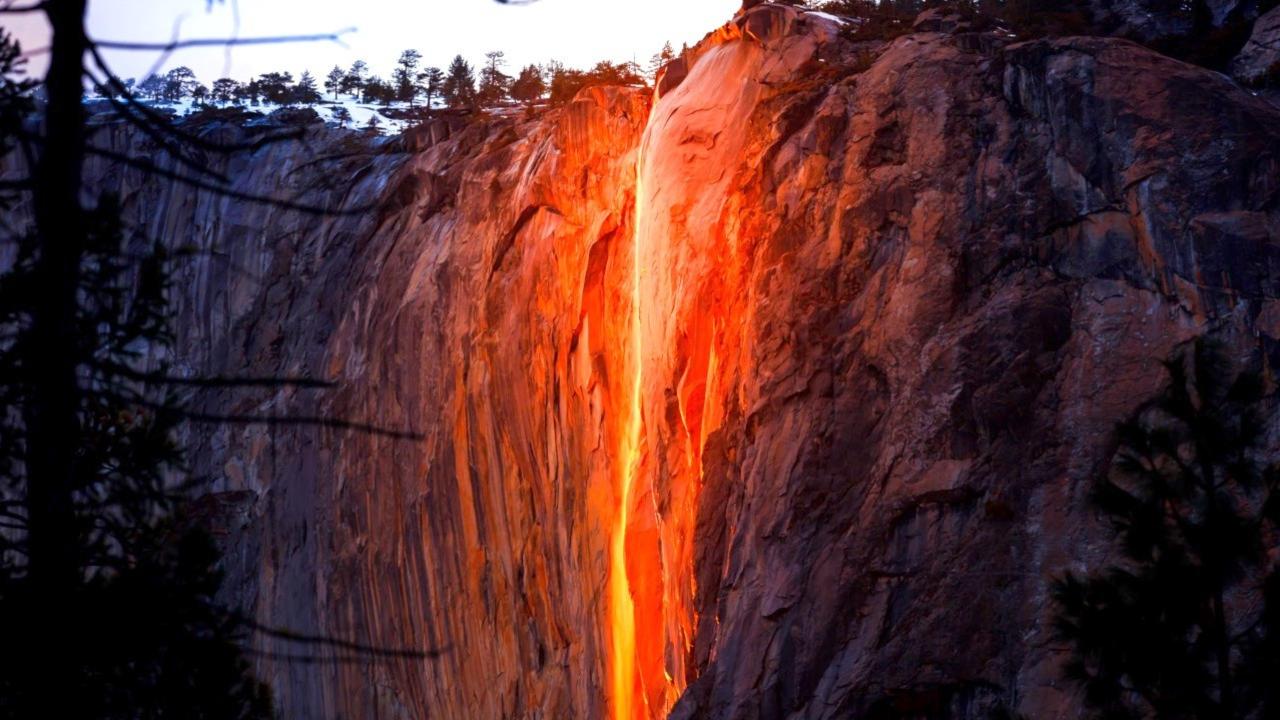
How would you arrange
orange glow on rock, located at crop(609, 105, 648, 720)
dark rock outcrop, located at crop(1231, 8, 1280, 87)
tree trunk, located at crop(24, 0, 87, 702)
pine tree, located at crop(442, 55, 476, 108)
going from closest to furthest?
1. tree trunk, located at crop(24, 0, 87, 702)
2. dark rock outcrop, located at crop(1231, 8, 1280, 87)
3. orange glow on rock, located at crop(609, 105, 648, 720)
4. pine tree, located at crop(442, 55, 476, 108)

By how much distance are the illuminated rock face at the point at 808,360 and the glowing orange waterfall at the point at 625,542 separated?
110 millimetres

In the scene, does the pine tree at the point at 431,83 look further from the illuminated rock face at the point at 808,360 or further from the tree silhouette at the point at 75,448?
the tree silhouette at the point at 75,448

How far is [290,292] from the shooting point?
1660 inches

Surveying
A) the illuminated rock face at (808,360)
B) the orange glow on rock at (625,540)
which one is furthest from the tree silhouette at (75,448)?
the orange glow on rock at (625,540)

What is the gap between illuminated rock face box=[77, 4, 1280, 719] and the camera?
52.5 feet

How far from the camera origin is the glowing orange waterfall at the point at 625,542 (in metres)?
24.2

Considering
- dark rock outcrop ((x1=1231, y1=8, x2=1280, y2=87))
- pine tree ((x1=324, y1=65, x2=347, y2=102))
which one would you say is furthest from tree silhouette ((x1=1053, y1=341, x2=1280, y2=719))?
pine tree ((x1=324, y1=65, x2=347, y2=102))

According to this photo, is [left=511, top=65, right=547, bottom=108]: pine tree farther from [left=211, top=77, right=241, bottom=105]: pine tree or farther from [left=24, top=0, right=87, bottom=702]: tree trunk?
[left=24, top=0, right=87, bottom=702]: tree trunk

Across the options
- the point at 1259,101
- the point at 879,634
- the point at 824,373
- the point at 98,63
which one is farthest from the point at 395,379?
the point at 98,63

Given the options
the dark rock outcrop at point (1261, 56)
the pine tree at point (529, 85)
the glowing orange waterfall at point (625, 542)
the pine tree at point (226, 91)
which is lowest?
the glowing orange waterfall at point (625, 542)

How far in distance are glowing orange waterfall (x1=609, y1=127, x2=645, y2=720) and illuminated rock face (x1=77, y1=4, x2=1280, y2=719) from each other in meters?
0.11

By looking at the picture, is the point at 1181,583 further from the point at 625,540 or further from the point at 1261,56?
the point at 625,540

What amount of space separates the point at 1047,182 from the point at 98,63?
14.2m

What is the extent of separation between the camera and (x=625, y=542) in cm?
2445
